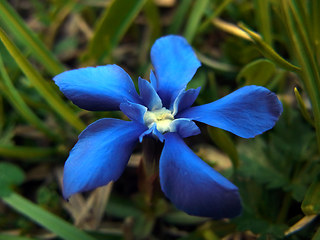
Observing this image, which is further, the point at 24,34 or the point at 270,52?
the point at 24,34

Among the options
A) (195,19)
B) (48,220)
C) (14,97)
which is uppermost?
(195,19)

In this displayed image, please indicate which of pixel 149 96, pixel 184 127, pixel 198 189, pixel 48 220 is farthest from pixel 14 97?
pixel 198 189

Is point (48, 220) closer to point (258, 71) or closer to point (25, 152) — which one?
point (25, 152)

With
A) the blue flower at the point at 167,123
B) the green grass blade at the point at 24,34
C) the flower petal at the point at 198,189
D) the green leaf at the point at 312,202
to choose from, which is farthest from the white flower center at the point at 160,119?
the green grass blade at the point at 24,34

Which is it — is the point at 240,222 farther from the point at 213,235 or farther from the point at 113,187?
the point at 113,187

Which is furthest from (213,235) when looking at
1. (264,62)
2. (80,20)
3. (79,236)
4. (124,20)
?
(80,20)

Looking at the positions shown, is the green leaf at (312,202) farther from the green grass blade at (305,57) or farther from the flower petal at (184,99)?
the flower petal at (184,99)
